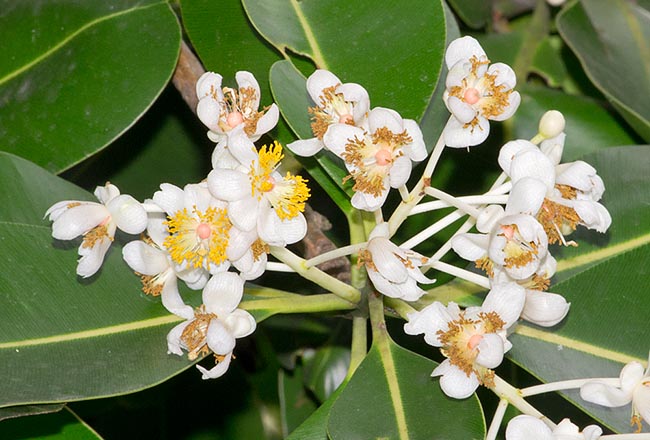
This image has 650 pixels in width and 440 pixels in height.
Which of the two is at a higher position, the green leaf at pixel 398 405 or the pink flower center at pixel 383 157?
the pink flower center at pixel 383 157

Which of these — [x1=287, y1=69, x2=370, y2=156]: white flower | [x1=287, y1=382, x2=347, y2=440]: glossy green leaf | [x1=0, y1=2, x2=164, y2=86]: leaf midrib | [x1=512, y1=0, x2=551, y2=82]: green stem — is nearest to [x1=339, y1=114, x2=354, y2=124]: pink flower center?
[x1=287, y1=69, x2=370, y2=156]: white flower

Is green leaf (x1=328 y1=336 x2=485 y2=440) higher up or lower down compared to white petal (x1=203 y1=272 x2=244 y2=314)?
lower down

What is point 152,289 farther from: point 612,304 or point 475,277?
point 612,304

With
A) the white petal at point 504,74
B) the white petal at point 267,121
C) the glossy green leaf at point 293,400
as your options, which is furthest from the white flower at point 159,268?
the glossy green leaf at point 293,400

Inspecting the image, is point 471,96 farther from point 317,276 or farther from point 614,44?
point 614,44

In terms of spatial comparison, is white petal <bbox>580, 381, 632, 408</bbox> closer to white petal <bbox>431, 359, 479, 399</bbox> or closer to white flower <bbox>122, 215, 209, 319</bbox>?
white petal <bbox>431, 359, 479, 399</bbox>

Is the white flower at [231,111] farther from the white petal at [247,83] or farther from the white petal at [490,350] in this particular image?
the white petal at [490,350]

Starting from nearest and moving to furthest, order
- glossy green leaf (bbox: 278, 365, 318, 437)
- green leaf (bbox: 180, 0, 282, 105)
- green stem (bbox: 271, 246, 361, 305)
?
green stem (bbox: 271, 246, 361, 305), green leaf (bbox: 180, 0, 282, 105), glossy green leaf (bbox: 278, 365, 318, 437)

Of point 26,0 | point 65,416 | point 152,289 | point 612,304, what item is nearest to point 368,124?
point 152,289
